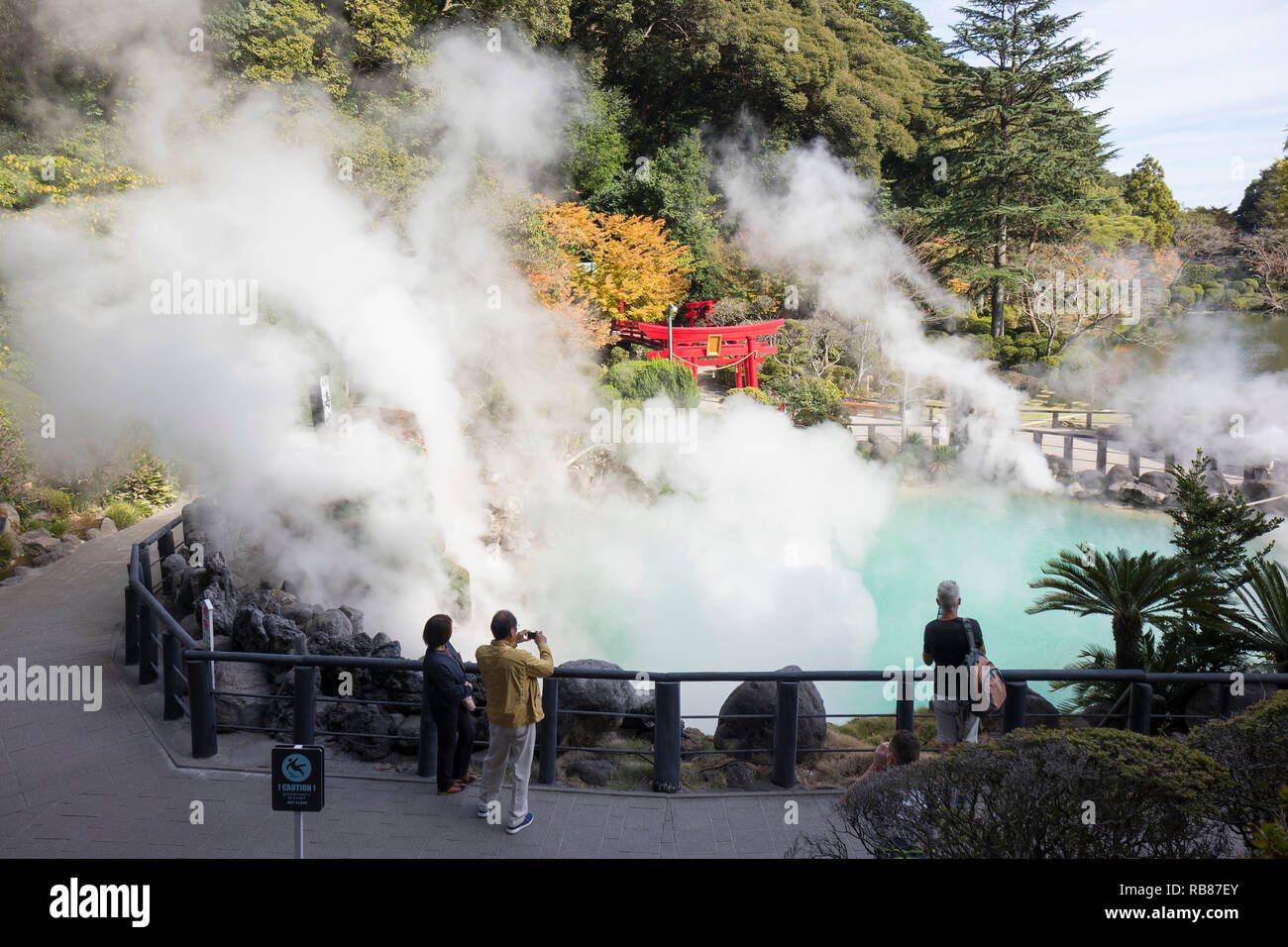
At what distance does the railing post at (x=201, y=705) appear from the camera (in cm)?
614

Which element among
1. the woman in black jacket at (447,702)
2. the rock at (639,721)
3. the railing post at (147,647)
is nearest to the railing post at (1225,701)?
the rock at (639,721)

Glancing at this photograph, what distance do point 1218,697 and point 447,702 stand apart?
196 inches

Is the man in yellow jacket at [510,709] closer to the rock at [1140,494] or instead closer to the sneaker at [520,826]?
the sneaker at [520,826]

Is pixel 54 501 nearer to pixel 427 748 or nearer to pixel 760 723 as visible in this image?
pixel 427 748

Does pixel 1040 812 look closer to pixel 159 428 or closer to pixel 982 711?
pixel 982 711

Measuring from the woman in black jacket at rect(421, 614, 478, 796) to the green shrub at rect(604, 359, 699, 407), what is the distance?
51.5ft

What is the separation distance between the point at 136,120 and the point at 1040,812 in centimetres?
1764

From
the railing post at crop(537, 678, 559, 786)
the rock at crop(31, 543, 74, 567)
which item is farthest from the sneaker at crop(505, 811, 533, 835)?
the rock at crop(31, 543, 74, 567)

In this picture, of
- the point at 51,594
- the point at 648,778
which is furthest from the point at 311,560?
the point at 648,778

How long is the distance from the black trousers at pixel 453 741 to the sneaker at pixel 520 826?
0.65 metres

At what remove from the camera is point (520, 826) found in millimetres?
5094

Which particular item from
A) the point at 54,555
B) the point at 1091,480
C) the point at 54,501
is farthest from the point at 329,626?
the point at 1091,480

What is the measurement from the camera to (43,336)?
1405 cm

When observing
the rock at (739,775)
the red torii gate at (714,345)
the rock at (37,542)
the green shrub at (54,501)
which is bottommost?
the rock at (739,775)
